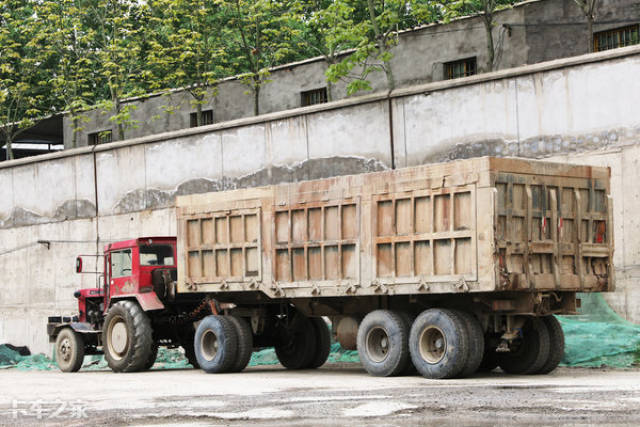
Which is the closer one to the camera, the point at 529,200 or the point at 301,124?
the point at 529,200

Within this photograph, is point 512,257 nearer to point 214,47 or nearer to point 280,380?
point 280,380

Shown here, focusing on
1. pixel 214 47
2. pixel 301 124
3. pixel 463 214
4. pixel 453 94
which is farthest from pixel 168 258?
pixel 214 47

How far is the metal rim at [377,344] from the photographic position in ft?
54.5

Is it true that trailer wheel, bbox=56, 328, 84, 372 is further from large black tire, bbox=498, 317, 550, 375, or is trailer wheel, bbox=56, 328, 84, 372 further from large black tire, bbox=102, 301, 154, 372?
large black tire, bbox=498, 317, 550, 375

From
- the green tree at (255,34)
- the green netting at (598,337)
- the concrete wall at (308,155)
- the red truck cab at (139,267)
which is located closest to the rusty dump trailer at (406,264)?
the red truck cab at (139,267)

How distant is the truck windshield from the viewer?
21.3 meters

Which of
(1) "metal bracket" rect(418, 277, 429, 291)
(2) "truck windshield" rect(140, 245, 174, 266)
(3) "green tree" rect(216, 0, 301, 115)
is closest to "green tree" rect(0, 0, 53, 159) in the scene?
(3) "green tree" rect(216, 0, 301, 115)

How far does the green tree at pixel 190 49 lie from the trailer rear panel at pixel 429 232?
14381 mm

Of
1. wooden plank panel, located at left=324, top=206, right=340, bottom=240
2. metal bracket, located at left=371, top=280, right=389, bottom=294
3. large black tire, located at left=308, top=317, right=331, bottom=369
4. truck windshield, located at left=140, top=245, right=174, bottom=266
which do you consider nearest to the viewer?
metal bracket, located at left=371, top=280, right=389, bottom=294

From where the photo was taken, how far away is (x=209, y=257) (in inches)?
766

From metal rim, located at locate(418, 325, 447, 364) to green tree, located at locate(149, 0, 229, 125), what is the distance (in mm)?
17756

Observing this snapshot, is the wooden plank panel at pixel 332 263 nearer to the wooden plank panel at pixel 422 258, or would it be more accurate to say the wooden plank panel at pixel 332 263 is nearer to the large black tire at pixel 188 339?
the wooden plank panel at pixel 422 258

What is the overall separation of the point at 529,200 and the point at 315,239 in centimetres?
381

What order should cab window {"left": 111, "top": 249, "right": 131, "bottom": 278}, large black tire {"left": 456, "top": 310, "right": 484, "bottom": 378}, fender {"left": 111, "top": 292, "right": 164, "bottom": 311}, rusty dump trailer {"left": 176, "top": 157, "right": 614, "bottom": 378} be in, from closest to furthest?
1. rusty dump trailer {"left": 176, "top": 157, "right": 614, "bottom": 378}
2. large black tire {"left": 456, "top": 310, "right": 484, "bottom": 378}
3. fender {"left": 111, "top": 292, "right": 164, "bottom": 311}
4. cab window {"left": 111, "top": 249, "right": 131, "bottom": 278}
